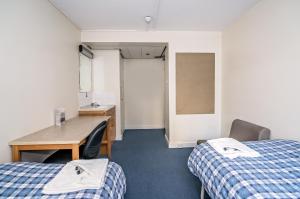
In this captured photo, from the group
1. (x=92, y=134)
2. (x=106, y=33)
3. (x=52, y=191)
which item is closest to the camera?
(x=52, y=191)

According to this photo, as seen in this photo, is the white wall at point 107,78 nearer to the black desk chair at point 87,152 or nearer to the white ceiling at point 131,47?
the white ceiling at point 131,47

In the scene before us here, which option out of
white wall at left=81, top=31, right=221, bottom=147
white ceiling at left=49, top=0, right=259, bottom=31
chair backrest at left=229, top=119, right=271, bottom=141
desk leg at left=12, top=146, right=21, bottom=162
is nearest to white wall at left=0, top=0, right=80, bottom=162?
desk leg at left=12, top=146, right=21, bottom=162

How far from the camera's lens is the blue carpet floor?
2.07m

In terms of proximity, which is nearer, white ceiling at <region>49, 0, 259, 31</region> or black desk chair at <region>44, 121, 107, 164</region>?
black desk chair at <region>44, 121, 107, 164</region>

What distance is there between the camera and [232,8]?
249cm

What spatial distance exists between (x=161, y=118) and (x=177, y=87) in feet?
7.09

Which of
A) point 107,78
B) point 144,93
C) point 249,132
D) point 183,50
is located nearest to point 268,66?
point 249,132

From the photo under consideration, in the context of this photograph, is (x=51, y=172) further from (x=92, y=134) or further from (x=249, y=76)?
(x=249, y=76)

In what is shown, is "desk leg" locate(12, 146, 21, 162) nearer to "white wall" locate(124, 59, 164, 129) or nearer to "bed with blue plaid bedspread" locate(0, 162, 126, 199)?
"bed with blue plaid bedspread" locate(0, 162, 126, 199)

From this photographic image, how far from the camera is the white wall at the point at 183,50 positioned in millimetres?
3385

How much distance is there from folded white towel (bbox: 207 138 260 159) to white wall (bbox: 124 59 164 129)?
379cm

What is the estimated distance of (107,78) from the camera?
4.20 m

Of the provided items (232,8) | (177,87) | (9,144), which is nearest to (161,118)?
(177,87)

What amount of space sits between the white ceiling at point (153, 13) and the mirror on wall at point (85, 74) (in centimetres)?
68
